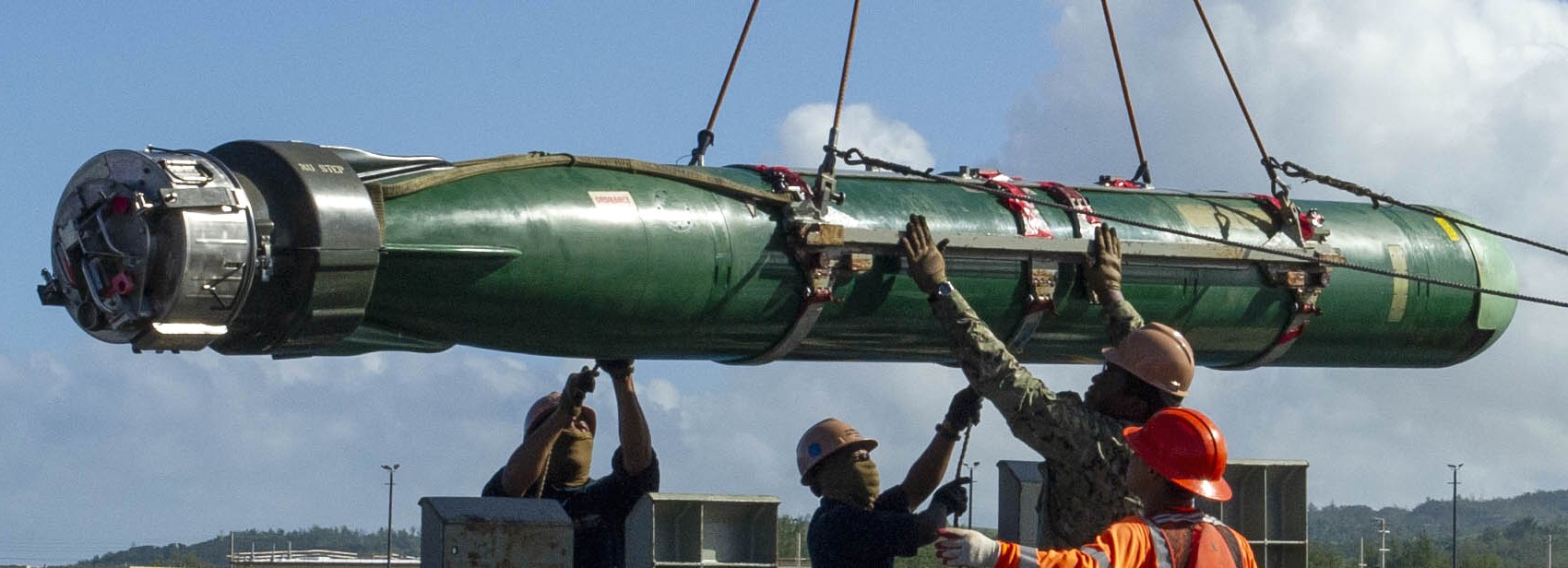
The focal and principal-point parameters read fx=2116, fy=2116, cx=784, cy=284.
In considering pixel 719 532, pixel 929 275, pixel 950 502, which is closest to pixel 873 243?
pixel 929 275

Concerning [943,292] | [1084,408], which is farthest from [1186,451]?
[943,292]

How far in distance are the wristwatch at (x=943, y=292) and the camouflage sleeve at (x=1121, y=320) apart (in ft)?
3.22

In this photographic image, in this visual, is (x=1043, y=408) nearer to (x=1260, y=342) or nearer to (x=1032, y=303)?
(x=1032, y=303)

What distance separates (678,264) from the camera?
27.5 ft

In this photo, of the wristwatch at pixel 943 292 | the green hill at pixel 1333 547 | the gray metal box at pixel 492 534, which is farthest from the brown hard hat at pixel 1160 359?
the green hill at pixel 1333 547

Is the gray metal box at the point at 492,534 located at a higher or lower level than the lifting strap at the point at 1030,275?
lower

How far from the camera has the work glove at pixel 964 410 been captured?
8.52 m

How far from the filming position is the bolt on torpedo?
7.12 meters

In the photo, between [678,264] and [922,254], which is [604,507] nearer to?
[678,264]

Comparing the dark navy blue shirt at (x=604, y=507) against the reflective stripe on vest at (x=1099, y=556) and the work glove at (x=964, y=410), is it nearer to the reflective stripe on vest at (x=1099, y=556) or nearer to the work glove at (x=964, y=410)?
the work glove at (x=964, y=410)

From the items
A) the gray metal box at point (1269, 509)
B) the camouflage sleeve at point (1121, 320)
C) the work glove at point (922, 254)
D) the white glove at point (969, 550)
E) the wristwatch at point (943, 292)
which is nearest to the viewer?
the white glove at point (969, 550)

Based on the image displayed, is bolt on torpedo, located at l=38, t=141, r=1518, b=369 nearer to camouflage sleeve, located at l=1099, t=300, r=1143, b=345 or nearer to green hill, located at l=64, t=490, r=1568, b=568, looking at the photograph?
camouflage sleeve, located at l=1099, t=300, r=1143, b=345

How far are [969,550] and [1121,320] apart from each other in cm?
330

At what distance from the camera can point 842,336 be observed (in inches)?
358
